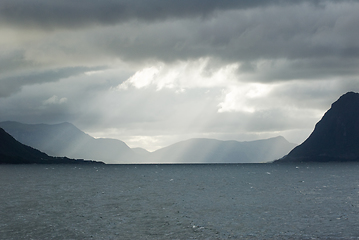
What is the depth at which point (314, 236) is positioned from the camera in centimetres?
4850

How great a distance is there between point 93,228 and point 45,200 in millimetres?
37696

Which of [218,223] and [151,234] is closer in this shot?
[151,234]

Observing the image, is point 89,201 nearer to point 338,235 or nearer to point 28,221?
point 28,221

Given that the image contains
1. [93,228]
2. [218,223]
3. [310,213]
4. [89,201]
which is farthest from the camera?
[89,201]

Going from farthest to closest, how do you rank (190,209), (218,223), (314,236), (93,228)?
(190,209), (218,223), (93,228), (314,236)

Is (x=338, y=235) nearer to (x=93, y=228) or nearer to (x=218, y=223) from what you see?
(x=218, y=223)

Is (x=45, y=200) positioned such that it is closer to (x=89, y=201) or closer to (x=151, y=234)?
(x=89, y=201)

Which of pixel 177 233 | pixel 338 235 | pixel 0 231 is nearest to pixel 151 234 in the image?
pixel 177 233

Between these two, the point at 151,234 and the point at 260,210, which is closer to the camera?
the point at 151,234

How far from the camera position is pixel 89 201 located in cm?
8594

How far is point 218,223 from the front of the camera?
57969mm

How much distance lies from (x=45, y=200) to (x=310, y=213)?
60.3m

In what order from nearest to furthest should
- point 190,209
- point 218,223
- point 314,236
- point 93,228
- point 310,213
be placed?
point 314,236
point 93,228
point 218,223
point 310,213
point 190,209

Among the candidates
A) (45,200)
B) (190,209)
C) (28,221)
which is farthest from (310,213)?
(45,200)
